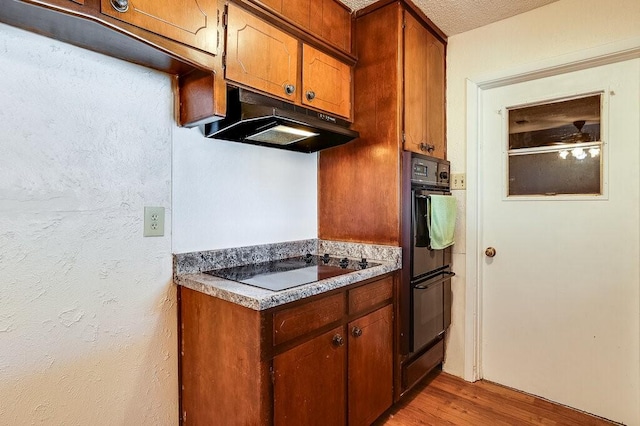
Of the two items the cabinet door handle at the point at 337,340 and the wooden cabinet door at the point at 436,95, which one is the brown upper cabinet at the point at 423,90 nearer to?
the wooden cabinet door at the point at 436,95

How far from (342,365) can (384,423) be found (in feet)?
1.97

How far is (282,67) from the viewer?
5.21ft

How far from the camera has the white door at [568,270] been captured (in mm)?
1756

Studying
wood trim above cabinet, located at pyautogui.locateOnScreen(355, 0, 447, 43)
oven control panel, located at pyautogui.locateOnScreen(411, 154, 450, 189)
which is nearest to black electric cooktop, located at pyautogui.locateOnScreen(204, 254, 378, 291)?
oven control panel, located at pyautogui.locateOnScreen(411, 154, 450, 189)

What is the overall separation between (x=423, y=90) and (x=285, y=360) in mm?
1720

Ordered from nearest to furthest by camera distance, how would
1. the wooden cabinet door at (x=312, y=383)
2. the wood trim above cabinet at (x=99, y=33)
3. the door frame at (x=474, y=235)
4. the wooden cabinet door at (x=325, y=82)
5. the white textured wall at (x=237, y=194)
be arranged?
the wood trim above cabinet at (x=99, y=33), the wooden cabinet door at (x=312, y=383), the white textured wall at (x=237, y=194), the wooden cabinet door at (x=325, y=82), the door frame at (x=474, y=235)

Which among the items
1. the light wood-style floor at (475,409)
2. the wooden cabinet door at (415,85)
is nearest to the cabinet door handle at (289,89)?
the wooden cabinet door at (415,85)

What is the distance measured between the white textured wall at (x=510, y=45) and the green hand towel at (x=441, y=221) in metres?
0.19

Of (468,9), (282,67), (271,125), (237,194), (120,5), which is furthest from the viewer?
(468,9)

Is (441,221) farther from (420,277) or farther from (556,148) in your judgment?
(556,148)

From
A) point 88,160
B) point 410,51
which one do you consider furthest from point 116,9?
point 410,51

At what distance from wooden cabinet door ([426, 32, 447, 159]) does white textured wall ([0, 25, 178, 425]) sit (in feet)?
5.00

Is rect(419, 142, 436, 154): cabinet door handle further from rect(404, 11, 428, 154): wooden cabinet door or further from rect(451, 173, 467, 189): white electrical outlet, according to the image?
rect(451, 173, 467, 189): white electrical outlet

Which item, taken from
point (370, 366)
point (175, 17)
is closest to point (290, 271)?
point (370, 366)
